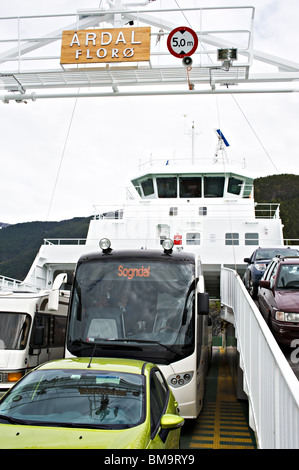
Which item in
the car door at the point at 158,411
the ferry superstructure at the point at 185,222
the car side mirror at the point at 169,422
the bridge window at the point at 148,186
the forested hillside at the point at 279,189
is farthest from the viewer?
the forested hillside at the point at 279,189

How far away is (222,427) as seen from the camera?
36.2 ft

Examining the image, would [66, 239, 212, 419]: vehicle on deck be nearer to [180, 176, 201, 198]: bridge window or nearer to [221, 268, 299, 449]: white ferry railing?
[221, 268, 299, 449]: white ferry railing

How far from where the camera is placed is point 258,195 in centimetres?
16162

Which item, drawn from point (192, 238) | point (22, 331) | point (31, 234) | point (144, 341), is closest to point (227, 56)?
point (144, 341)

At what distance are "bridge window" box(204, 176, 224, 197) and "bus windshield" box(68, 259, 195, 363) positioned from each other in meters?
18.2

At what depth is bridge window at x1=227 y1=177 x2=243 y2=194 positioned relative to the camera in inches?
1142

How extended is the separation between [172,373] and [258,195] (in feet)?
511

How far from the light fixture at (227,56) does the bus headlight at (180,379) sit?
319 inches

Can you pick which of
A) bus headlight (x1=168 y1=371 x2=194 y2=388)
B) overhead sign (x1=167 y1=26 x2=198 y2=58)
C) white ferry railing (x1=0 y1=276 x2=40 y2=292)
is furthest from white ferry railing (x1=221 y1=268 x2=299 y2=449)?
white ferry railing (x1=0 y1=276 x2=40 y2=292)

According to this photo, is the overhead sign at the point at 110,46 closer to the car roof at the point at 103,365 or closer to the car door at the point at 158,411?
the car roof at the point at 103,365

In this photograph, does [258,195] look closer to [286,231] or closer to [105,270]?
[286,231]

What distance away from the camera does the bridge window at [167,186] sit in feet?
94.4

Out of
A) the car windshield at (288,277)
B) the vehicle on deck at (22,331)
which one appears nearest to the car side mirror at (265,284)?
the car windshield at (288,277)
